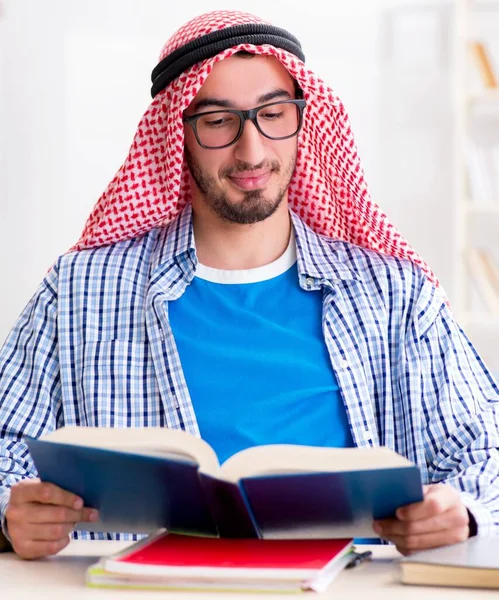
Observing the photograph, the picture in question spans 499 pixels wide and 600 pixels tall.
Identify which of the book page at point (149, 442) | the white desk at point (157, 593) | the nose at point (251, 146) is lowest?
the white desk at point (157, 593)

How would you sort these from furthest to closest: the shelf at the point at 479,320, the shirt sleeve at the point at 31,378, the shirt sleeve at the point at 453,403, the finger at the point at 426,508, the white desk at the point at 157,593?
1. the shelf at the point at 479,320
2. the shirt sleeve at the point at 31,378
3. the shirt sleeve at the point at 453,403
4. the finger at the point at 426,508
5. the white desk at the point at 157,593

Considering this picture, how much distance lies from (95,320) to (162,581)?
0.79m

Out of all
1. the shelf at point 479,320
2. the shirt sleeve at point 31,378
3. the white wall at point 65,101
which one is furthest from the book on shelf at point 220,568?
the shelf at point 479,320

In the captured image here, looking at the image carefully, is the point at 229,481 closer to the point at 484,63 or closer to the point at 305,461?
the point at 305,461

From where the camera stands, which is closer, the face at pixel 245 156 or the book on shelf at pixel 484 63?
the face at pixel 245 156

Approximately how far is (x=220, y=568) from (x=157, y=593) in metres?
0.07

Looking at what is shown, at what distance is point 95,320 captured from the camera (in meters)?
Answer: 1.85

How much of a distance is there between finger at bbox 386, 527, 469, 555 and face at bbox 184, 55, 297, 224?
2.61ft

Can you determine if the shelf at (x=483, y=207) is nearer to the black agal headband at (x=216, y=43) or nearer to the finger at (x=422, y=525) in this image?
the black agal headband at (x=216, y=43)

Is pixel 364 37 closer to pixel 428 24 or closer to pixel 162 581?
pixel 428 24

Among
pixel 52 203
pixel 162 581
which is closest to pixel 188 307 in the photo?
pixel 162 581

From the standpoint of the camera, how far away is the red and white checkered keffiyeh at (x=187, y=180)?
191 centimetres

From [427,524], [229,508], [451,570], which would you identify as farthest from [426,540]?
[229,508]

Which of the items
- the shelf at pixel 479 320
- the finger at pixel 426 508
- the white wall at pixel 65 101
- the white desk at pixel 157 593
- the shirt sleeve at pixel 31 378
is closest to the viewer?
the white desk at pixel 157 593
